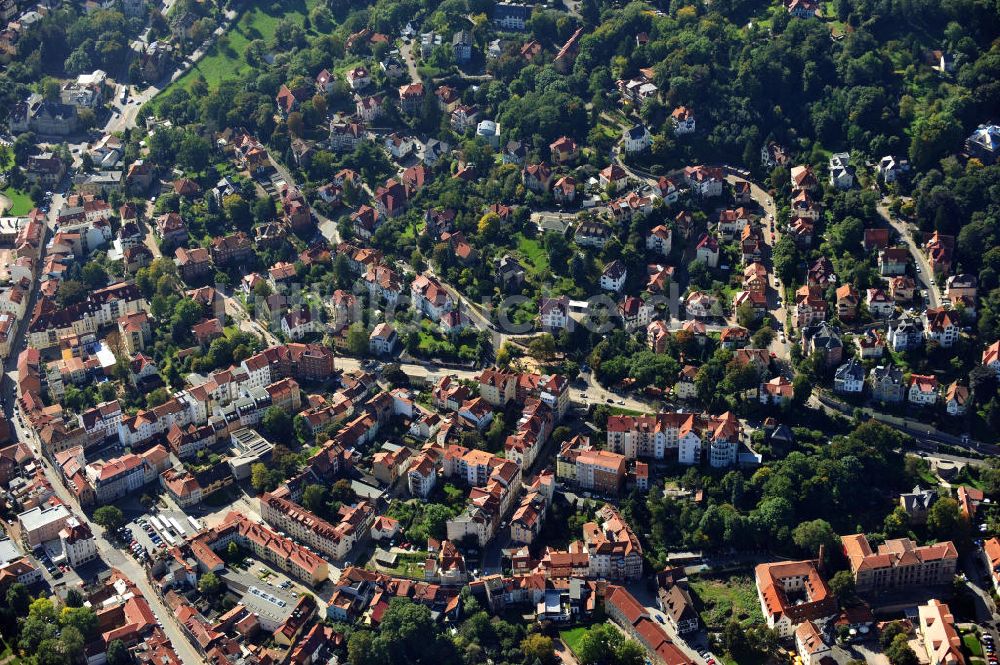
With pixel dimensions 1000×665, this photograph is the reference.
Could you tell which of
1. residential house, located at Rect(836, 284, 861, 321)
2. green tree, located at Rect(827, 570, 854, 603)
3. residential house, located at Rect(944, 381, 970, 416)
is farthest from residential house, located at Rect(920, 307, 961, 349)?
green tree, located at Rect(827, 570, 854, 603)

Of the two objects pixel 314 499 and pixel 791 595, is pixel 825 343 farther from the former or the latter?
pixel 314 499

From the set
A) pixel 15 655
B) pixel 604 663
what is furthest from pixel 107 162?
pixel 604 663

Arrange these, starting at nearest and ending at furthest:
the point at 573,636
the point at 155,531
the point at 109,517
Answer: the point at 573,636, the point at 109,517, the point at 155,531

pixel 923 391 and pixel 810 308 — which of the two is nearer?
pixel 923 391

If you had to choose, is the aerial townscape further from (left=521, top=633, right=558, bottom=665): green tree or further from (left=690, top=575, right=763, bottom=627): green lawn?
(left=521, top=633, right=558, bottom=665): green tree

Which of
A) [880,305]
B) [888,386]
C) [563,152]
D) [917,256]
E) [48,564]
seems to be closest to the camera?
[48,564]

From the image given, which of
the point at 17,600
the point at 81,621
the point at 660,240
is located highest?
the point at 660,240

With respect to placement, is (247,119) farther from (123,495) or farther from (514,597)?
(514,597)

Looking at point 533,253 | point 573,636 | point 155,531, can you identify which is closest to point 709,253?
point 533,253
